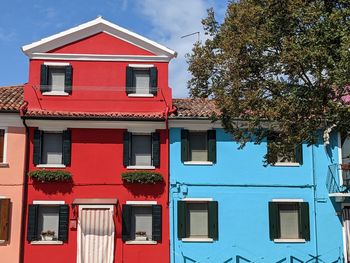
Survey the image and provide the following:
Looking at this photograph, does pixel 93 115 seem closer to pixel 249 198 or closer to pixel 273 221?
pixel 249 198

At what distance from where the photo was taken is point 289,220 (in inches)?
941

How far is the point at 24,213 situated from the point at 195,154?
25.2ft

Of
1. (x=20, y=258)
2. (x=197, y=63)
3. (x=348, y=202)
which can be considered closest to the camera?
(x=197, y=63)

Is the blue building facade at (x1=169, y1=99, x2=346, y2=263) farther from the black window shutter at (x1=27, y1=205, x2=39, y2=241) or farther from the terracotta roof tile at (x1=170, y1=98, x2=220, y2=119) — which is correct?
the black window shutter at (x1=27, y1=205, x2=39, y2=241)

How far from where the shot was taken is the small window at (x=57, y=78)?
24.4 metres

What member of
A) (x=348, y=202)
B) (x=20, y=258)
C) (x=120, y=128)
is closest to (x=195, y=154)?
(x=120, y=128)

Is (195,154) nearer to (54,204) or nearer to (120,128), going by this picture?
(120,128)

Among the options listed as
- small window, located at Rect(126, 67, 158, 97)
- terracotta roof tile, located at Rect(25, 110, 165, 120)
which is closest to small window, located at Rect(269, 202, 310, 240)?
terracotta roof tile, located at Rect(25, 110, 165, 120)

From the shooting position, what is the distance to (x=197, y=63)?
17.4 metres

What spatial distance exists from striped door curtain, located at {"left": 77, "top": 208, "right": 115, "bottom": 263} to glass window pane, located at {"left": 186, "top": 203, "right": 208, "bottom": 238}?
3291 millimetres

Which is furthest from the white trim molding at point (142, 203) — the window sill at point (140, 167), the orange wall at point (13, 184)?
the orange wall at point (13, 184)

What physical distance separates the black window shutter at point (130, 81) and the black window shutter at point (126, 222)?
5.18 m

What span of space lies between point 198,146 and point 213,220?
3.30m

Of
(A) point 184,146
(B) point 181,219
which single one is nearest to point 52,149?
(A) point 184,146
